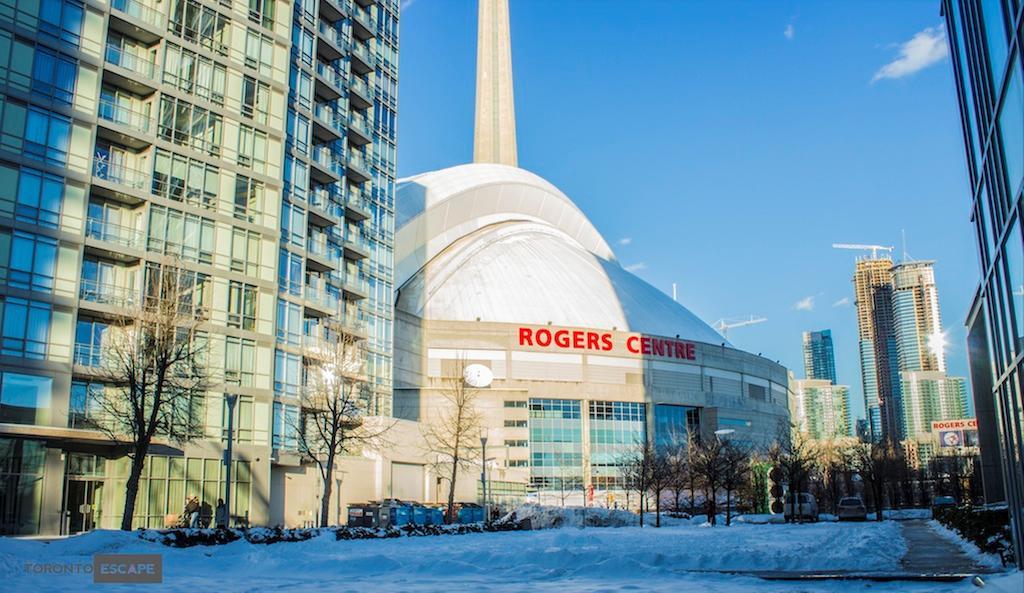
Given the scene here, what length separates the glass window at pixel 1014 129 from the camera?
14852mm

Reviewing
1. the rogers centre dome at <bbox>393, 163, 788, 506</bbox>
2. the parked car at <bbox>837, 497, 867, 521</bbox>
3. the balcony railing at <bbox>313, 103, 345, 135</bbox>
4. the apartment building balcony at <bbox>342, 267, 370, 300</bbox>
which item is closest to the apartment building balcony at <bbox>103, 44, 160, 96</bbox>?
the balcony railing at <bbox>313, 103, 345, 135</bbox>

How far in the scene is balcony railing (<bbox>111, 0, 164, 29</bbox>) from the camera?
49.2 meters

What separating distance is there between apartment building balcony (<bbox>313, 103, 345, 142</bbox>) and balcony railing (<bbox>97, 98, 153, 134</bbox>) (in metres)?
15.3

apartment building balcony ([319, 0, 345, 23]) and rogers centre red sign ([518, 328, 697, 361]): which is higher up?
apartment building balcony ([319, 0, 345, 23])

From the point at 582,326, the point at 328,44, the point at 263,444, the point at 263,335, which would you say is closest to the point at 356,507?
the point at 263,444

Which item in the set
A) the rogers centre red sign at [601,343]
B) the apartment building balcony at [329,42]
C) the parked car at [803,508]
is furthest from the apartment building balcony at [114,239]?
the rogers centre red sign at [601,343]

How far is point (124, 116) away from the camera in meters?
49.4

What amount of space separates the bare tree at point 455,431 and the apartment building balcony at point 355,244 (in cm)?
1264

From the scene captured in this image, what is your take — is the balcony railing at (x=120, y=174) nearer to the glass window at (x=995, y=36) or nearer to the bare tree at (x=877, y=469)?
the glass window at (x=995, y=36)

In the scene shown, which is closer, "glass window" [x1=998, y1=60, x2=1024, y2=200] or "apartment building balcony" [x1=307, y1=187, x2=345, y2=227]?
"glass window" [x1=998, y1=60, x2=1024, y2=200]

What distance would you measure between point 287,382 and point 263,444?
5.62 metres

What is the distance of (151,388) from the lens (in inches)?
1844

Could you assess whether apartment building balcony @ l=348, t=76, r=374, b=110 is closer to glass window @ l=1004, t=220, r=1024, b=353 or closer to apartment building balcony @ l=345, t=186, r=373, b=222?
apartment building balcony @ l=345, t=186, r=373, b=222

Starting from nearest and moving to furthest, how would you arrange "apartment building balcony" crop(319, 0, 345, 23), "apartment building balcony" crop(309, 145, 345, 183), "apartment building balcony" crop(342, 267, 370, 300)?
"apartment building balcony" crop(309, 145, 345, 183)
"apartment building balcony" crop(319, 0, 345, 23)
"apartment building balcony" crop(342, 267, 370, 300)
